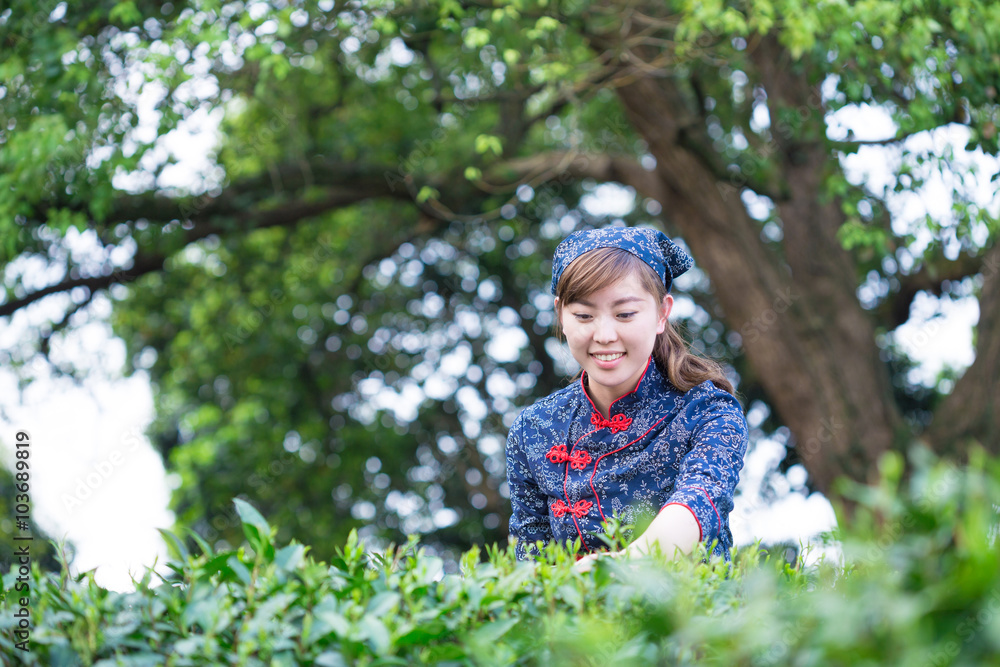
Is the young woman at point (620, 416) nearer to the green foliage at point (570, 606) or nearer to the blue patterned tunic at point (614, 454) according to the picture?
the blue patterned tunic at point (614, 454)

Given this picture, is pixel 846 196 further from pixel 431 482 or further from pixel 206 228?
pixel 431 482

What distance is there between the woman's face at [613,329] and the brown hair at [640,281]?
0.07 feet

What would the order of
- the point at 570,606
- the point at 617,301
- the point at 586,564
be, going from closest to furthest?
the point at 570,606 < the point at 586,564 < the point at 617,301

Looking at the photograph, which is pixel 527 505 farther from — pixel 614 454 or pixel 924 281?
pixel 924 281

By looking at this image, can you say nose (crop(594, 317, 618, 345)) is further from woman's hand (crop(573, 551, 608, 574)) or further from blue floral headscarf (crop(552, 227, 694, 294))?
woman's hand (crop(573, 551, 608, 574))

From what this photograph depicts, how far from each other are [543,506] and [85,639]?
1613 millimetres

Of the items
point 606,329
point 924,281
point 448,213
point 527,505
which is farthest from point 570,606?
point 924,281

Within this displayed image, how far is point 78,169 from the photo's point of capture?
556 cm

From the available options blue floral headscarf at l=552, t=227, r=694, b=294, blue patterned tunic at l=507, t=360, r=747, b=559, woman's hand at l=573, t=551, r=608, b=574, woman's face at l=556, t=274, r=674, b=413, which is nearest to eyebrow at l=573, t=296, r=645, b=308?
woman's face at l=556, t=274, r=674, b=413

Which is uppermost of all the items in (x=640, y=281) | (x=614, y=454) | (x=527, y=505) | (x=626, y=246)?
(x=626, y=246)

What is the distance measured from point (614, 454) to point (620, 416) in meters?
0.11

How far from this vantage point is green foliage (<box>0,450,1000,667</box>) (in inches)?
37.1

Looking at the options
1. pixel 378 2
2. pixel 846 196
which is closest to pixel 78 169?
pixel 378 2

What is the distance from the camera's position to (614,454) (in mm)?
2615
